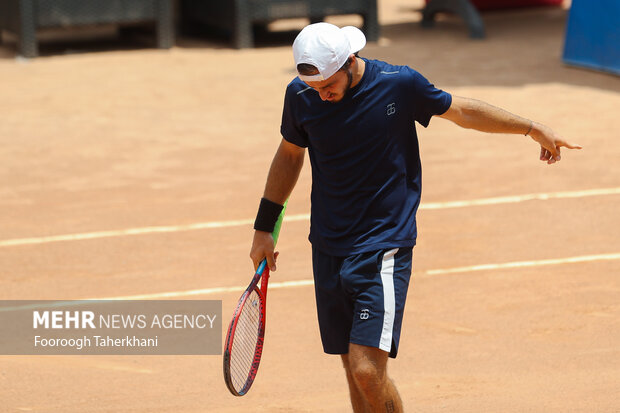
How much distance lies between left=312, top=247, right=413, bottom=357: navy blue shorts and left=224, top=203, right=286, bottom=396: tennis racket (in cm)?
30

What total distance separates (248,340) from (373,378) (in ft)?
2.46

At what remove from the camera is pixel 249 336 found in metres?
5.33

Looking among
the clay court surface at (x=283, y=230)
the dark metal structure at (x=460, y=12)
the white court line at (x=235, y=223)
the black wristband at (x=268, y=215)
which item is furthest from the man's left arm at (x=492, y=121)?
the dark metal structure at (x=460, y=12)

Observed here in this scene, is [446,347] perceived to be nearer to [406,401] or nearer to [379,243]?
[406,401]

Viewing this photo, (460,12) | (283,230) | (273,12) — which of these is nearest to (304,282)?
(283,230)

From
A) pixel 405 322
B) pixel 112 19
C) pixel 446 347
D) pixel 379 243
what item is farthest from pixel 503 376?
pixel 112 19

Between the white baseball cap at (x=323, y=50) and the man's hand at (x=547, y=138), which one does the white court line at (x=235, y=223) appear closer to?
the man's hand at (x=547, y=138)

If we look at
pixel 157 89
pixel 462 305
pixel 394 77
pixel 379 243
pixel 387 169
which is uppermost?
pixel 394 77

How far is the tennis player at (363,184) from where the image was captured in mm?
4891

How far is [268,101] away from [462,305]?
7.47 m

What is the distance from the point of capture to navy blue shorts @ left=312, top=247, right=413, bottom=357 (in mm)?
4914

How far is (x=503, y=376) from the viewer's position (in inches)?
254

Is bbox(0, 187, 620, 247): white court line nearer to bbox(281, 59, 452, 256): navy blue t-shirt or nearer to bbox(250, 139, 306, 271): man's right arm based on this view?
bbox(250, 139, 306, 271): man's right arm

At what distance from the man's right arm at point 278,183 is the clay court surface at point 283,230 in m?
1.26
